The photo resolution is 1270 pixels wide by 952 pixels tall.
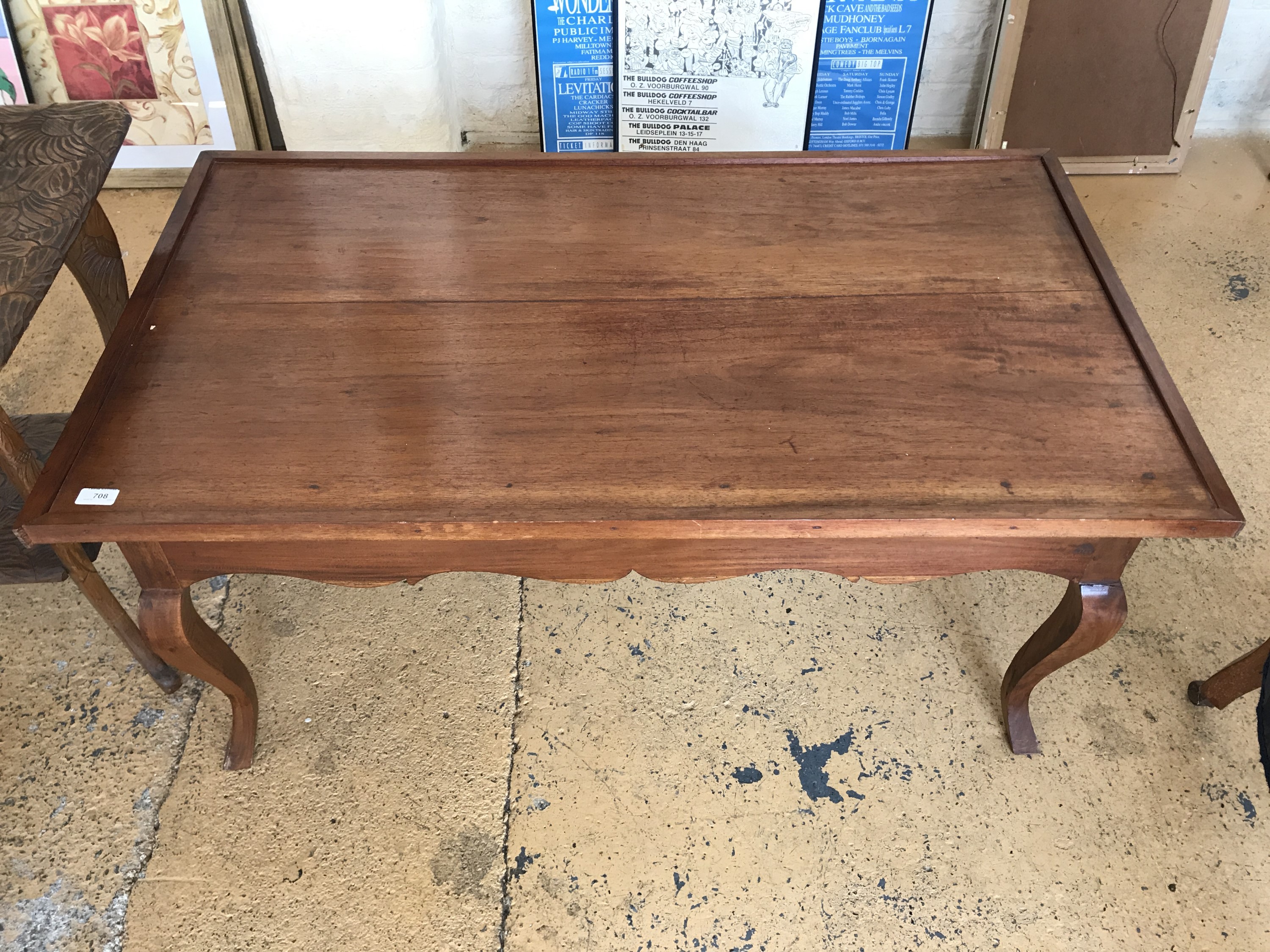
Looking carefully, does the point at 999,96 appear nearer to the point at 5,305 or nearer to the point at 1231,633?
the point at 1231,633

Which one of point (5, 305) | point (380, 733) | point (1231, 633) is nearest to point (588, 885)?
point (380, 733)

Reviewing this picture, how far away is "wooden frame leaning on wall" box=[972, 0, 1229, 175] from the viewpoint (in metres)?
2.51

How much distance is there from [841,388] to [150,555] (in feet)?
3.21

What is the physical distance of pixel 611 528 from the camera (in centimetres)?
119

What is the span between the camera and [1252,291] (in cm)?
245

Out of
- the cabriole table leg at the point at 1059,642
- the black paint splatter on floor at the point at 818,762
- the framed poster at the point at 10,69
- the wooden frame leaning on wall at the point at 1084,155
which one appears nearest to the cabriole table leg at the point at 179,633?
the black paint splatter on floor at the point at 818,762

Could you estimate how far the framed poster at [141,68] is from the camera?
2.46 metres

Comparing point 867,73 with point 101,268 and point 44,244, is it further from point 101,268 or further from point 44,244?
point 44,244

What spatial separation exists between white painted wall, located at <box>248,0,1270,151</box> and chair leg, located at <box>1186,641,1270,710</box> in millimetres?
1834

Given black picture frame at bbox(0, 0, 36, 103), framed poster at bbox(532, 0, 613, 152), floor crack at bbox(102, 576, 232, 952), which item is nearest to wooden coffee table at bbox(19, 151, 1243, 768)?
floor crack at bbox(102, 576, 232, 952)

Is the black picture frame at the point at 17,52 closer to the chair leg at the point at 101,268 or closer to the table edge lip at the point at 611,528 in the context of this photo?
the chair leg at the point at 101,268

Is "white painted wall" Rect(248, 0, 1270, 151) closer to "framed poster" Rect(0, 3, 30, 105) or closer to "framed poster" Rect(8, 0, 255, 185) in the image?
"framed poster" Rect(8, 0, 255, 185)

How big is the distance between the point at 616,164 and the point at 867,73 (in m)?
1.22

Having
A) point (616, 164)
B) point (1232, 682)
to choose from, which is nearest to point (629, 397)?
point (616, 164)
